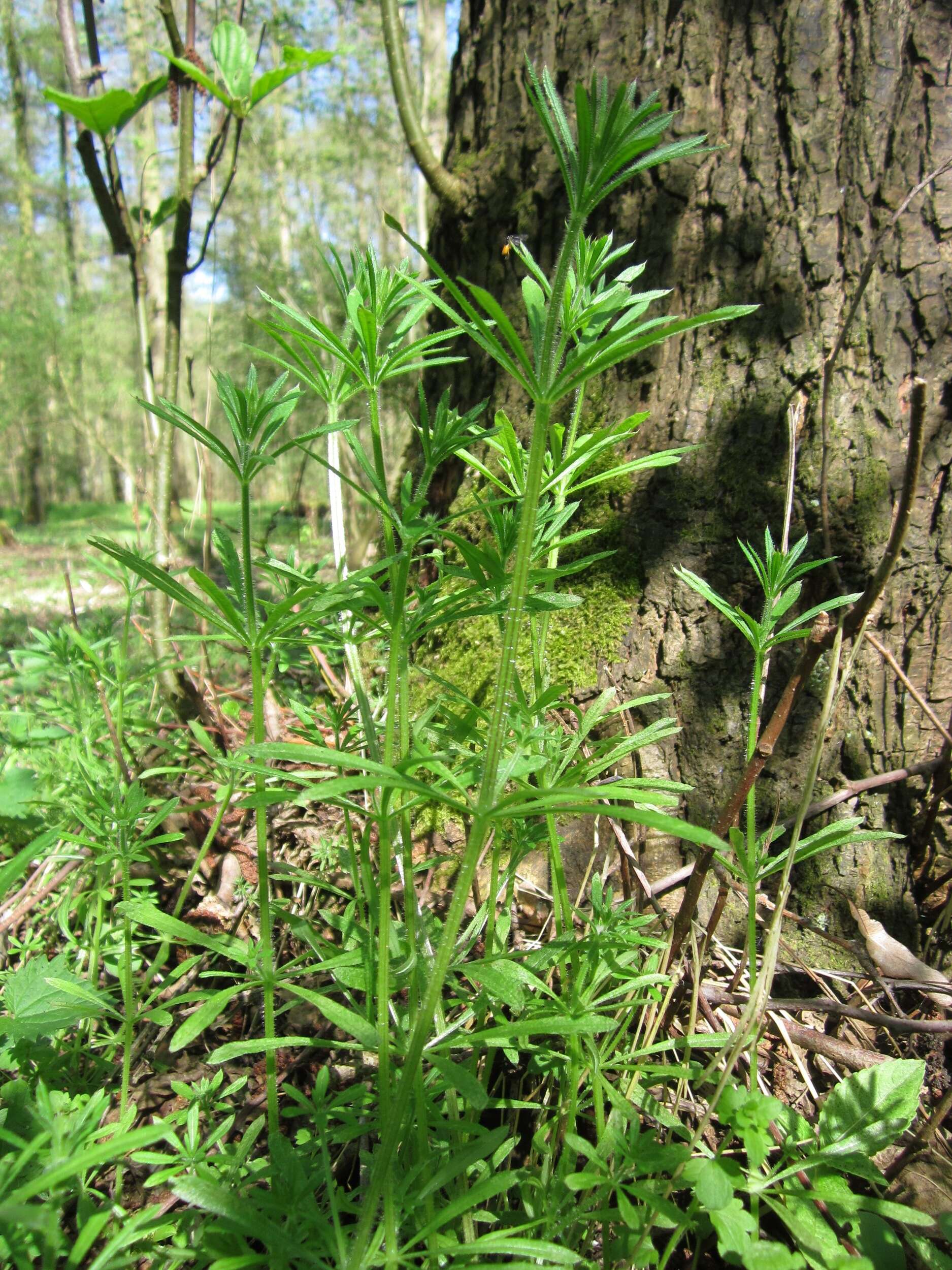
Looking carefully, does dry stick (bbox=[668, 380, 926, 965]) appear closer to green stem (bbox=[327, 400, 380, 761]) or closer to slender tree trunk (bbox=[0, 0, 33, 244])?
green stem (bbox=[327, 400, 380, 761])

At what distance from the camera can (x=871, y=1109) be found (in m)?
1.04

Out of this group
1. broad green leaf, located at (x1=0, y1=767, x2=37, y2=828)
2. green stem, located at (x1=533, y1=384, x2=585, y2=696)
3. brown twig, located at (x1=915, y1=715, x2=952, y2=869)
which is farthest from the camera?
broad green leaf, located at (x1=0, y1=767, x2=37, y2=828)

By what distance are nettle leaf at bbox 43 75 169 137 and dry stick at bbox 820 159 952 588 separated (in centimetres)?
171

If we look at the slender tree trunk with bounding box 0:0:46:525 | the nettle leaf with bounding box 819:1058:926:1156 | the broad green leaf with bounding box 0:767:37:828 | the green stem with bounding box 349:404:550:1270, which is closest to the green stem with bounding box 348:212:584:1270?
the green stem with bounding box 349:404:550:1270

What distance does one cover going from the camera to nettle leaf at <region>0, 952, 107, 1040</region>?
111cm

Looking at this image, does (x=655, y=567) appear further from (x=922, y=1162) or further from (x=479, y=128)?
(x=479, y=128)

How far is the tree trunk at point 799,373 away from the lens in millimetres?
1520

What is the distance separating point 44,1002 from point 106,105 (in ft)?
6.74

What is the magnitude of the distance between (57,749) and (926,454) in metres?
2.42

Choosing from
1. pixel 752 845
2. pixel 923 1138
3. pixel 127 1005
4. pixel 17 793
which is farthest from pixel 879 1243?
pixel 17 793

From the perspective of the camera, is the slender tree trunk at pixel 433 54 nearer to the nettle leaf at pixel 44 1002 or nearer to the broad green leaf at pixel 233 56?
the broad green leaf at pixel 233 56

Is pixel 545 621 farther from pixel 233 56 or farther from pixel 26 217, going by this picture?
pixel 26 217

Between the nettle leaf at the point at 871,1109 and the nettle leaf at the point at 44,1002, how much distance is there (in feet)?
3.41

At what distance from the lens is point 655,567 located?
5.34 feet
